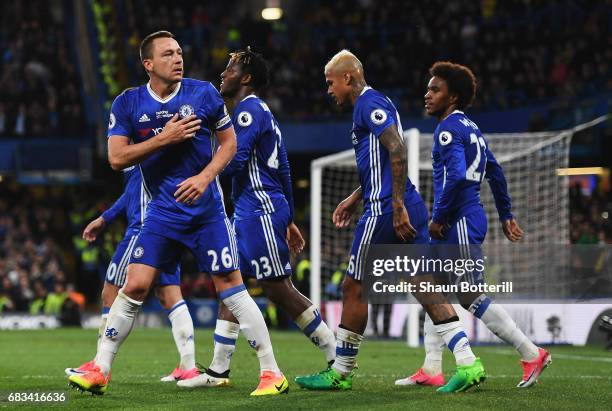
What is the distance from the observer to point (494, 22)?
2573 cm

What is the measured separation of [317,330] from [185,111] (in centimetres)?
198

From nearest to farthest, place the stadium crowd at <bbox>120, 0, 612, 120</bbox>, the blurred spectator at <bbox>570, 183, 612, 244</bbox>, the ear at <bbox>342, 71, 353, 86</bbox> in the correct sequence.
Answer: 1. the ear at <bbox>342, 71, 353, 86</bbox>
2. the blurred spectator at <bbox>570, 183, 612, 244</bbox>
3. the stadium crowd at <bbox>120, 0, 612, 120</bbox>

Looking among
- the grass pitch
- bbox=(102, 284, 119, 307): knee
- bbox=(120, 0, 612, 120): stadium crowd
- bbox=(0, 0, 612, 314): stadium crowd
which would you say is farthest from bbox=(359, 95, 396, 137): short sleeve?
bbox=(120, 0, 612, 120): stadium crowd

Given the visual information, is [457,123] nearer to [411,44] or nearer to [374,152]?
[374,152]

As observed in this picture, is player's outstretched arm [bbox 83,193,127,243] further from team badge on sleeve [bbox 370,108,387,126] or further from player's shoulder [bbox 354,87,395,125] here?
team badge on sleeve [bbox 370,108,387,126]

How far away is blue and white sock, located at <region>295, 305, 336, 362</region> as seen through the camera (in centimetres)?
760

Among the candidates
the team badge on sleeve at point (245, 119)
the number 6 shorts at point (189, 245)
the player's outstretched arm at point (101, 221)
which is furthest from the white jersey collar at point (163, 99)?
the player's outstretched arm at point (101, 221)

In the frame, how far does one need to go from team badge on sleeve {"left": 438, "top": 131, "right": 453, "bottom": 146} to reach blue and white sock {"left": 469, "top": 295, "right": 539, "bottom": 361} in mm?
1076

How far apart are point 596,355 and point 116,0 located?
20.8 metres

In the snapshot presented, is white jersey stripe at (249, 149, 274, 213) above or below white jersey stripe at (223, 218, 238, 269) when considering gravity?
above

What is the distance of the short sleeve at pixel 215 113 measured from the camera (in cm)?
662

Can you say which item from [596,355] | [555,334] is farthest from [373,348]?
[596,355]

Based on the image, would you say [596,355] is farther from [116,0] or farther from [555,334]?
[116,0]

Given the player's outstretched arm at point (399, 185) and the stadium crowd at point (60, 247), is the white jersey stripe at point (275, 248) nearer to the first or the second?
the player's outstretched arm at point (399, 185)
